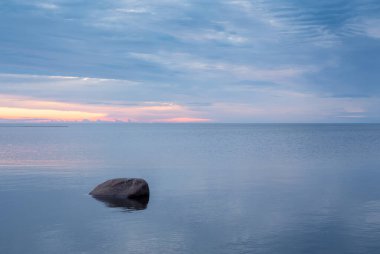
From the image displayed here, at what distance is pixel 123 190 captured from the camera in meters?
28.6

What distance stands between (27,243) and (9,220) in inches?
187

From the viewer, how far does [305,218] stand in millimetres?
23094

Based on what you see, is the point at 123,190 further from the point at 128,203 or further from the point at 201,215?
the point at 201,215

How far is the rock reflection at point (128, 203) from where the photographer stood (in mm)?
26056

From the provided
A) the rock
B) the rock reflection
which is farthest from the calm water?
the rock

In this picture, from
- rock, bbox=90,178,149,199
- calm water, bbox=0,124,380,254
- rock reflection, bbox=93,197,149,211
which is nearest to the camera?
calm water, bbox=0,124,380,254

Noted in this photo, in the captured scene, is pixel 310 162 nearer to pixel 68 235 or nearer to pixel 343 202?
pixel 343 202

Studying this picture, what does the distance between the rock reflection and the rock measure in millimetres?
403

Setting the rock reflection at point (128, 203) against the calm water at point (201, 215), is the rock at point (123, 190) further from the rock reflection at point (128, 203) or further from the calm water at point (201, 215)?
the calm water at point (201, 215)

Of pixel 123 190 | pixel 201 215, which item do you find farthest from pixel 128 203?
pixel 201 215

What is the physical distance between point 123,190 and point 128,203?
5.87ft

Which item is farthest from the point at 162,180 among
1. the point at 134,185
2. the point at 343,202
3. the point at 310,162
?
the point at 310,162

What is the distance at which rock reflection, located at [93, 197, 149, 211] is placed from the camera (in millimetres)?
26056

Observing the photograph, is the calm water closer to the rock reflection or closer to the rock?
the rock reflection
